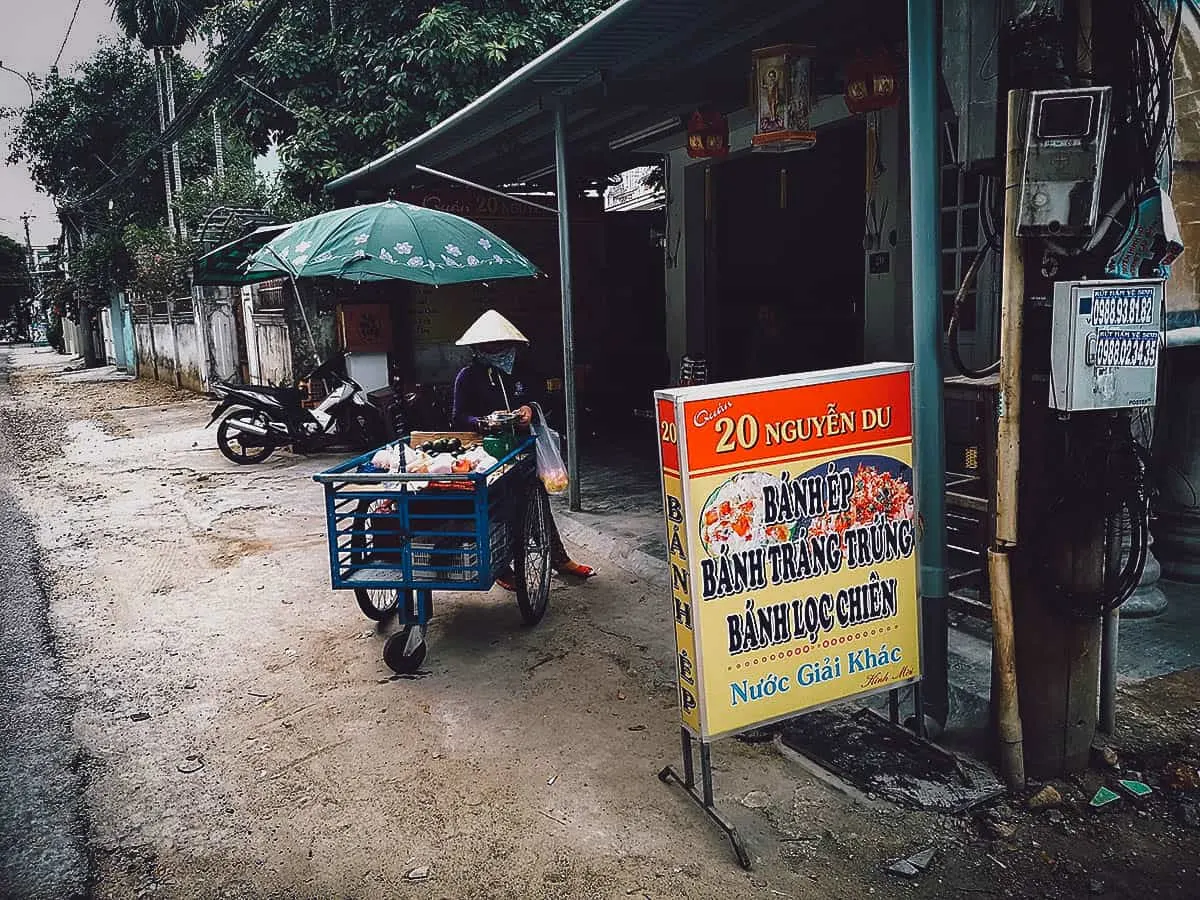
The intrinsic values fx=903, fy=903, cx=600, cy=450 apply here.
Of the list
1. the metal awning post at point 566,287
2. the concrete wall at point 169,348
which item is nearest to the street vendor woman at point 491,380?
the metal awning post at point 566,287

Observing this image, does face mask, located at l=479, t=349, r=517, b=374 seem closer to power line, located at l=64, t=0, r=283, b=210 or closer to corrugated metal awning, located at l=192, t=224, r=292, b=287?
corrugated metal awning, located at l=192, t=224, r=292, b=287

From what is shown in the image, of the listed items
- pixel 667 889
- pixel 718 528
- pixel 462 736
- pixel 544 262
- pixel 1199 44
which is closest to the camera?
pixel 667 889

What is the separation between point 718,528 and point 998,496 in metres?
1.04

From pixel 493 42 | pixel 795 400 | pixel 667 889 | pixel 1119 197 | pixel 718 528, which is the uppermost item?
pixel 493 42

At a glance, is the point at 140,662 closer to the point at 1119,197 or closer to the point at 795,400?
the point at 795,400

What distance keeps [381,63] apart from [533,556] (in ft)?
34.7

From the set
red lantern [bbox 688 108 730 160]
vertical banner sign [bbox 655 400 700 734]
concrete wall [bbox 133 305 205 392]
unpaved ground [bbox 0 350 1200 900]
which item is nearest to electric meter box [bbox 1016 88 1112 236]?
vertical banner sign [bbox 655 400 700 734]

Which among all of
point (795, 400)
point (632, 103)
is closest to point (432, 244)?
point (632, 103)

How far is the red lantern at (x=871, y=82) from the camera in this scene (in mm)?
5348

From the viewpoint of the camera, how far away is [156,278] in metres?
21.9

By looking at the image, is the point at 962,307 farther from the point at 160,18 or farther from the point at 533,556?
the point at 160,18

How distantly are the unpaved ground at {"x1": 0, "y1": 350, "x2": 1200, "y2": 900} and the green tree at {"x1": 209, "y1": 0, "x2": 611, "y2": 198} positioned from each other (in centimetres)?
878

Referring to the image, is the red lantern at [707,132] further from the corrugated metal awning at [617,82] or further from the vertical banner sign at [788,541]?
the vertical banner sign at [788,541]

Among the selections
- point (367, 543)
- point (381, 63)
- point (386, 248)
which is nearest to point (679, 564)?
point (367, 543)
